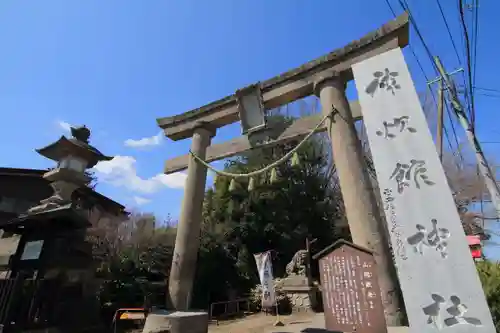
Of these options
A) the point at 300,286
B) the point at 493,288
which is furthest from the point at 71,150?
the point at 300,286

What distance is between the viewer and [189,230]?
662 cm

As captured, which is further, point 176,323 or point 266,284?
point 266,284

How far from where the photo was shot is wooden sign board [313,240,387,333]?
138 inches

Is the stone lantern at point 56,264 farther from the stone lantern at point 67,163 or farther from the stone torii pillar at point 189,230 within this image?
the stone torii pillar at point 189,230

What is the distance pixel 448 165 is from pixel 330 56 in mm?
15674

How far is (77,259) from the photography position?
242 inches

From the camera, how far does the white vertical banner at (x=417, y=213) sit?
290 cm

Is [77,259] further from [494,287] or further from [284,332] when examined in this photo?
[494,287]

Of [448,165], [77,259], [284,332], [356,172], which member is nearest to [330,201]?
[448,165]

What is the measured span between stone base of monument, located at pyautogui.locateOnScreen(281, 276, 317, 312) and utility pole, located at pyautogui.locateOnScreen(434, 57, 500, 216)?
21.8 ft

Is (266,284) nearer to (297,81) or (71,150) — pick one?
(297,81)

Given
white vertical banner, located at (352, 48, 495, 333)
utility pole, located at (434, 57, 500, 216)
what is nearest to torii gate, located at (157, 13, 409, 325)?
white vertical banner, located at (352, 48, 495, 333)

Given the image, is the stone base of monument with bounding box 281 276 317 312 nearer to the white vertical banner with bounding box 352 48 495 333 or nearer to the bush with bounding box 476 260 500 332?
the bush with bounding box 476 260 500 332

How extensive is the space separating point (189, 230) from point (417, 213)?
480 cm
